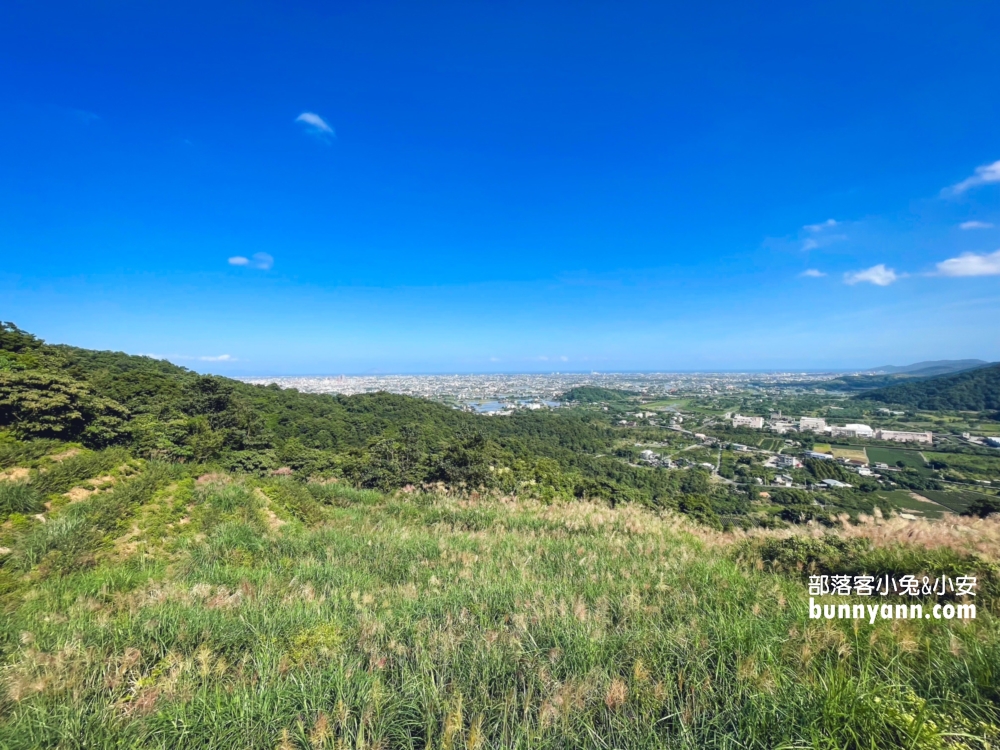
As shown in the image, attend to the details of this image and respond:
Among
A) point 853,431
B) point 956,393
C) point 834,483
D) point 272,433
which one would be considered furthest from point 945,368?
point 272,433

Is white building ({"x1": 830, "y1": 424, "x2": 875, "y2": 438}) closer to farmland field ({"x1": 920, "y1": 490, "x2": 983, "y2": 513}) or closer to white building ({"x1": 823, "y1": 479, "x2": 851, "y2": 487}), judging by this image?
white building ({"x1": 823, "y1": 479, "x2": 851, "y2": 487})

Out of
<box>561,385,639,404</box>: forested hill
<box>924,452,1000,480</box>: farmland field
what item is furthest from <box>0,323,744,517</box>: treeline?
<box>561,385,639,404</box>: forested hill

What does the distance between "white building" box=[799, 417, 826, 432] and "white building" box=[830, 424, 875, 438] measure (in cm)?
116

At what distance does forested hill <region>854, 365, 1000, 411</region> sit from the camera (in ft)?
166

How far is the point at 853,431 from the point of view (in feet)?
151

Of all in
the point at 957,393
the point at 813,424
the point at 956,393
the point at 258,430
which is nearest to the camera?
the point at 258,430

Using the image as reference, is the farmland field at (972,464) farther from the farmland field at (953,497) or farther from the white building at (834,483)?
the white building at (834,483)

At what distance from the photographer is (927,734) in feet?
5.15

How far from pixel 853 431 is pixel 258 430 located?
62043 millimetres

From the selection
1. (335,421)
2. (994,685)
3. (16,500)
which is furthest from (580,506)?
(335,421)

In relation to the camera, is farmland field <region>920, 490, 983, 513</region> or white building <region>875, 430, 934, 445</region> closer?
farmland field <region>920, 490, 983, 513</region>

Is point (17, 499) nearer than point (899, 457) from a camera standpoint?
Yes

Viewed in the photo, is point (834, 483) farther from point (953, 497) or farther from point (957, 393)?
point (957, 393)

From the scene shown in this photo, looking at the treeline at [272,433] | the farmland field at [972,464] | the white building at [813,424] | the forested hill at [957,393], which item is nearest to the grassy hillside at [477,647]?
the treeline at [272,433]
